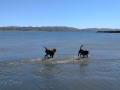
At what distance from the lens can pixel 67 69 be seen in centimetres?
1822

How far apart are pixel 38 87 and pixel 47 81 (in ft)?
4.16

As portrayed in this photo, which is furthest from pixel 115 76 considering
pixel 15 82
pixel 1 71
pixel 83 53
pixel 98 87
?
pixel 83 53

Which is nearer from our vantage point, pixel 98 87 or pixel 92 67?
pixel 98 87

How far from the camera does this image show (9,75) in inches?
627

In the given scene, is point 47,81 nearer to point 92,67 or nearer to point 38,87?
point 38,87

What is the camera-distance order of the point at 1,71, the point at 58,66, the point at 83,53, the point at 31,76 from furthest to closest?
the point at 83,53
the point at 58,66
the point at 1,71
the point at 31,76

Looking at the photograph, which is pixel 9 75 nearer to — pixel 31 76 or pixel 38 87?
pixel 31 76

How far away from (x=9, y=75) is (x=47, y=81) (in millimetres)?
2774

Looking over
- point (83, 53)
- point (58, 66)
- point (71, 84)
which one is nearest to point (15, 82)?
point (71, 84)

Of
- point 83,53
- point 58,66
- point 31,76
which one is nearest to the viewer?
point 31,76

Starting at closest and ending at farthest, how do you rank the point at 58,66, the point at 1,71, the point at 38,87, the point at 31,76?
the point at 38,87
the point at 31,76
the point at 1,71
the point at 58,66

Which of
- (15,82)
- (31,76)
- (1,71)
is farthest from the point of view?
(1,71)

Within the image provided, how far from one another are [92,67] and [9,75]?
252 inches

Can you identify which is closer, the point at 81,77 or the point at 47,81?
the point at 47,81
